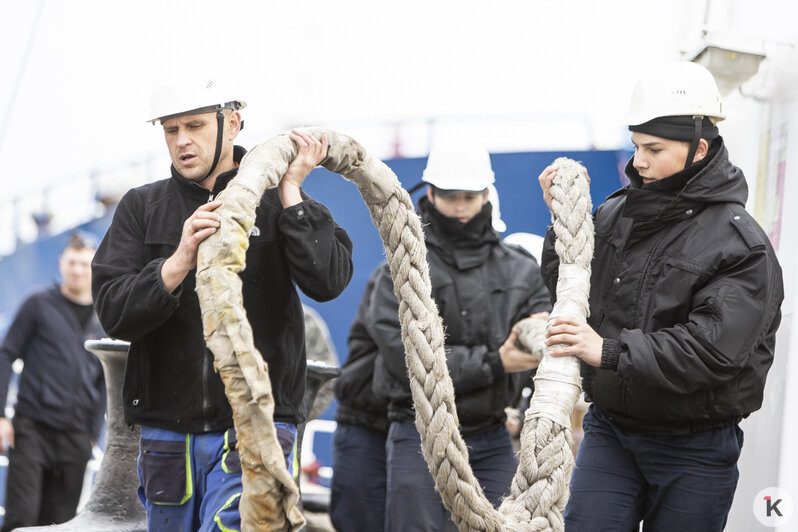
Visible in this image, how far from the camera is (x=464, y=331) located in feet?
15.0

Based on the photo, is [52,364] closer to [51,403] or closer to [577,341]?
[51,403]

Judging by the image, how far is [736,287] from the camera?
3.24 meters

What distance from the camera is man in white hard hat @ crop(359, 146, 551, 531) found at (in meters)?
4.45

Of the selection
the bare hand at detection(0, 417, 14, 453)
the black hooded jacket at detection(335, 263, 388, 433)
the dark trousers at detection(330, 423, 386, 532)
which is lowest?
the bare hand at detection(0, 417, 14, 453)

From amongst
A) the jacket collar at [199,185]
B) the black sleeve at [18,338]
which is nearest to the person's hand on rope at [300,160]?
the jacket collar at [199,185]

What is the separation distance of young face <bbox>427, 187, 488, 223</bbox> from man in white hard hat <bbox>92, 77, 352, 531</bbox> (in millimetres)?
1391

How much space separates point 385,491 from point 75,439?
2481 millimetres

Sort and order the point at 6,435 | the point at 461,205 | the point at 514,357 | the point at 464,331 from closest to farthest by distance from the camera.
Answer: the point at 514,357
the point at 464,331
the point at 461,205
the point at 6,435

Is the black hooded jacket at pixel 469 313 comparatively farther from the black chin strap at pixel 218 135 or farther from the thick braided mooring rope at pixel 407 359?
the black chin strap at pixel 218 135

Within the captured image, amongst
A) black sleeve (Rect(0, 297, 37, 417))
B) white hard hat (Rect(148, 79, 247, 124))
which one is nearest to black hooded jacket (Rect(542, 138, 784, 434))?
white hard hat (Rect(148, 79, 247, 124))

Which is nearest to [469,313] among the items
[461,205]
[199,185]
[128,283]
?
[461,205]

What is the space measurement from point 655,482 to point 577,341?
0.59 metres
